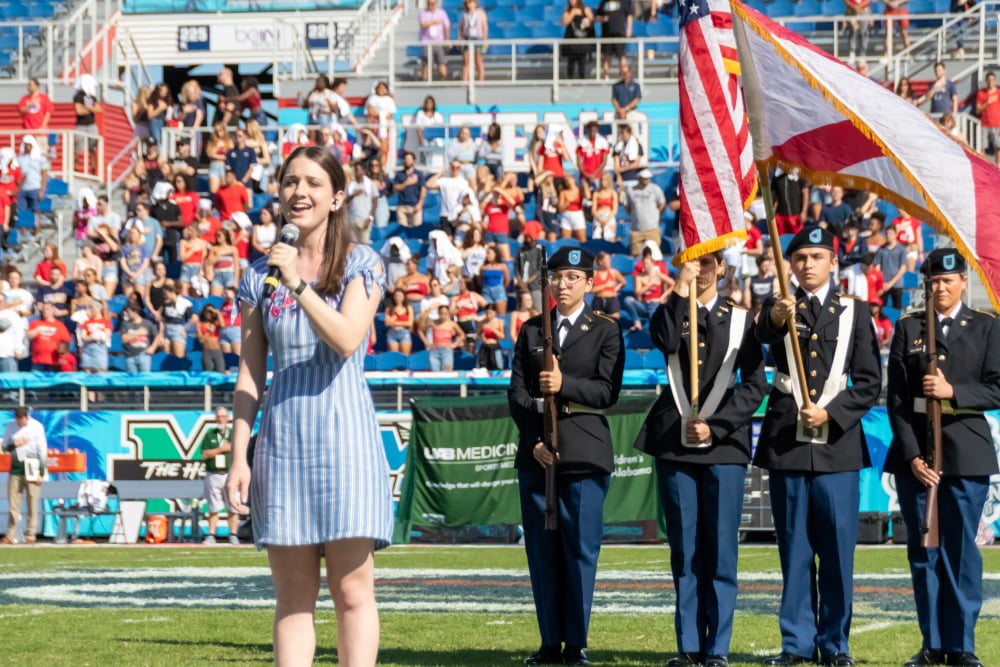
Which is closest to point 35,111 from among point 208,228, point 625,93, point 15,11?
point 208,228

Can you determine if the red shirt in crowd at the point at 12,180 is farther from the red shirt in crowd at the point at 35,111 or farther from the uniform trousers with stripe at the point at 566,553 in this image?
the uniform trousers with stripe at the point at 566,553

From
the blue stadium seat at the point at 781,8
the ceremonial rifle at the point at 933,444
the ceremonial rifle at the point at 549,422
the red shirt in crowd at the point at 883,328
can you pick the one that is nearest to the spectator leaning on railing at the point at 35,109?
the blue stadium seat at the point at 781,8

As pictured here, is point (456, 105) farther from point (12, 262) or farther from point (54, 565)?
point (54, 565)

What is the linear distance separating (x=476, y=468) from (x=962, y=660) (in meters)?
11.3

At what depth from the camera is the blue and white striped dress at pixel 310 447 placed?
226 inches

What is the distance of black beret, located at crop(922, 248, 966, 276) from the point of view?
902cm

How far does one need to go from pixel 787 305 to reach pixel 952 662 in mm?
1949

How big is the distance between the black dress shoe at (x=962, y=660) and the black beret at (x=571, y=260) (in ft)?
8.74

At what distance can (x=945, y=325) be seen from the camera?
9.16 metres

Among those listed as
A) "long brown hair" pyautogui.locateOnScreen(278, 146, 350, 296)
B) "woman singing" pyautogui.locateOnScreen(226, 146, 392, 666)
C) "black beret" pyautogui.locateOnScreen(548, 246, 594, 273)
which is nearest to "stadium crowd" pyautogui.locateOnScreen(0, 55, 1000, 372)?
"black beret" pyautogui.locateOnScreen(548, 246, 594, 273)

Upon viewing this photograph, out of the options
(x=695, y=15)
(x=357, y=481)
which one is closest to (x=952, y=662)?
(x=695, y=15)

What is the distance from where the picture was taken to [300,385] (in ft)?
19.0

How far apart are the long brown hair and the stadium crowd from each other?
49.0 ft

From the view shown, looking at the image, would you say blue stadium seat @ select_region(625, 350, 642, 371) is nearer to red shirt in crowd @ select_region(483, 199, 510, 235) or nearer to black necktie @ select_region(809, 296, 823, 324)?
red shirt in crowd @ select_region(483, 199, 510, 235)
